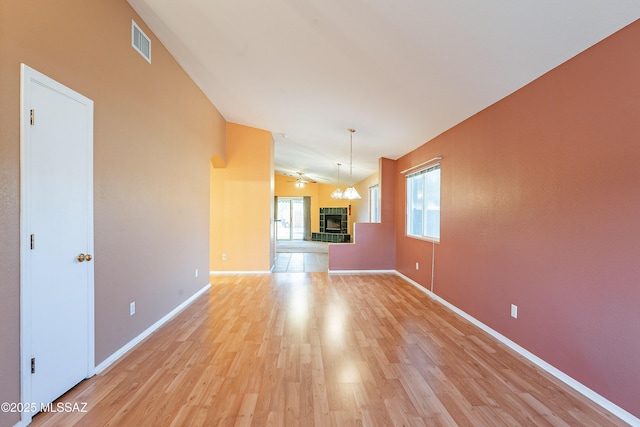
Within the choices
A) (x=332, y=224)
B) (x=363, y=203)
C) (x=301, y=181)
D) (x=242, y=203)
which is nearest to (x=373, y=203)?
(x=363, y=203)

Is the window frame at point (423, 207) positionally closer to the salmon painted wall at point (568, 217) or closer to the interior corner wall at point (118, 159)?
the salmon painted wall at point (568, 217)

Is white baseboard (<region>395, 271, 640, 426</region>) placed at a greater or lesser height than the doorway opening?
lesser

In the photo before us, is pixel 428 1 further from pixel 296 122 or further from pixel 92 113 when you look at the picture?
pixel 296 122

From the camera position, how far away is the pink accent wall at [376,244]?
240 inches

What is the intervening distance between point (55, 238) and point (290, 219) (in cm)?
1112

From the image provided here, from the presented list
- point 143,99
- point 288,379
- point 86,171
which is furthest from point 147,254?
point 288,379

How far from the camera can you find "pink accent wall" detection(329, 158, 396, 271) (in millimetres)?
6086

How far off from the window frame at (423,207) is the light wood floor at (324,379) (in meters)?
1.53

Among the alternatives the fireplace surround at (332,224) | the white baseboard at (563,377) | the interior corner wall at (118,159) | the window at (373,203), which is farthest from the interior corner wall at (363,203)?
the interior corner wall at (118,159)

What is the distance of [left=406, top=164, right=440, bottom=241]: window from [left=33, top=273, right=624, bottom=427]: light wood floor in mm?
1575

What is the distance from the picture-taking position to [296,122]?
16.1 feet

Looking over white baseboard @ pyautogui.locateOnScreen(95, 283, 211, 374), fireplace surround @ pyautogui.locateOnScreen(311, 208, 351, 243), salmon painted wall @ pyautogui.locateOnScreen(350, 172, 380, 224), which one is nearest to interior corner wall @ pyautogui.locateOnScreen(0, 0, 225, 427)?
white baseboard @ pyautogui.locateOnScreen(95, 283, 211, 374)

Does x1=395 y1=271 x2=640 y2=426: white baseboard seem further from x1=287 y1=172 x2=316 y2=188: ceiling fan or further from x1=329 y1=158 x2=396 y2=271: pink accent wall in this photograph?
x1=287 y1=172 x2=316 y2=188: ceiling fan

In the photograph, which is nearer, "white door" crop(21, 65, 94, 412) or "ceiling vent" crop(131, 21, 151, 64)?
"white door" crop(21, 65, 94, 412)
